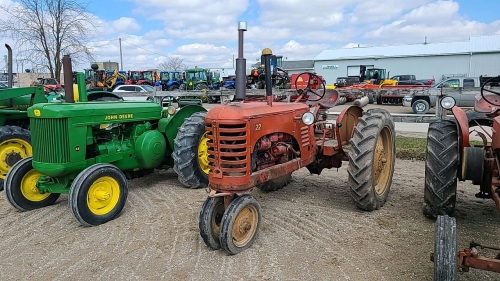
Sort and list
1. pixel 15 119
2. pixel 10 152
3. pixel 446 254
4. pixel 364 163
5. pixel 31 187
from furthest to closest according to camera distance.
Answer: pixel 15 119
pixel 10 152
pixel 31 187
pixel 364 163
pixel 446 254

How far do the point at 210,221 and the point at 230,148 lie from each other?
2.17 feet

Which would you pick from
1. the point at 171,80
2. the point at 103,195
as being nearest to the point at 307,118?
the point at 103,195

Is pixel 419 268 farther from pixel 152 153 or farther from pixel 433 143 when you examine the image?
pixel 152 153

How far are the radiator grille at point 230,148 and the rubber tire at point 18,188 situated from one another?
2609 mm

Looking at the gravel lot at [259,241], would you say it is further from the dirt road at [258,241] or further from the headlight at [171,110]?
the headlight at [171,110]

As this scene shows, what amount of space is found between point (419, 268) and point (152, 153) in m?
3.62

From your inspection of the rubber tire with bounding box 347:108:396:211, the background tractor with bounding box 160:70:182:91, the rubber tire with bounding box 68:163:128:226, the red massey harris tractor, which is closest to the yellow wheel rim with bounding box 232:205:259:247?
the rubber tire with bounding box 347:108:396:211

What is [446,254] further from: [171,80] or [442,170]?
[171,80]

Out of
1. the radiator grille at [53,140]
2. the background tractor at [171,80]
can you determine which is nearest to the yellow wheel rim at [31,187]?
the radiator grille at [53,140]

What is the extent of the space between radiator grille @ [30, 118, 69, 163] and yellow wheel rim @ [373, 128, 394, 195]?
11.9ft

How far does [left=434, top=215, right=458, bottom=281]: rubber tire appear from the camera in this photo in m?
2.43

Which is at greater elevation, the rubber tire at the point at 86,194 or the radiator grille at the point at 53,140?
the radiator grille at the point at 53,140

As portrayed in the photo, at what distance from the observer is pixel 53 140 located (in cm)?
449

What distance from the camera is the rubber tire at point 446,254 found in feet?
7.97
